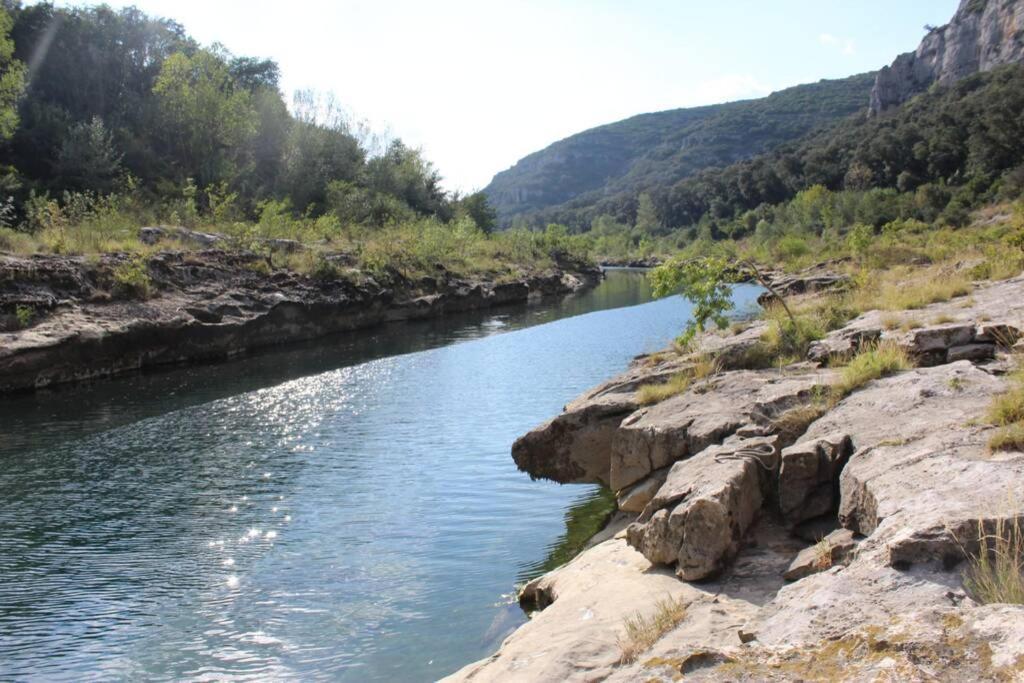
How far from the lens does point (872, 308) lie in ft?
50.1

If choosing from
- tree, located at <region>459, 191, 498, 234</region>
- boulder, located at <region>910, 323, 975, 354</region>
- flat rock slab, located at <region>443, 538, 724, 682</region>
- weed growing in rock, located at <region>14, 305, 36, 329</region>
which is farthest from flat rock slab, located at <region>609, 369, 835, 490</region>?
tree, located at <region>459, 191, 498, 234</region>

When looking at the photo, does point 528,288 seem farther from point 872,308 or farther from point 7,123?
point 872,308

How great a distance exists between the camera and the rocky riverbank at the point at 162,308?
76.9 ft

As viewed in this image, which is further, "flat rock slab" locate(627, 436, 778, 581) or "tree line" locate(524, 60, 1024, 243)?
"tree line" locate(524, 60, 1024, 243)

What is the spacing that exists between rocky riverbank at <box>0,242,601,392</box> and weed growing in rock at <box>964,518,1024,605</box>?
23938 mm

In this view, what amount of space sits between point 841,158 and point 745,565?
395 feet

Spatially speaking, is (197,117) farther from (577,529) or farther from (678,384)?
(577,529)

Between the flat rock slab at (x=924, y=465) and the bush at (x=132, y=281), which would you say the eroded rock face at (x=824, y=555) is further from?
the bush at (x=132, y=281)

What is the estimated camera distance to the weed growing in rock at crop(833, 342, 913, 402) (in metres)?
9.26

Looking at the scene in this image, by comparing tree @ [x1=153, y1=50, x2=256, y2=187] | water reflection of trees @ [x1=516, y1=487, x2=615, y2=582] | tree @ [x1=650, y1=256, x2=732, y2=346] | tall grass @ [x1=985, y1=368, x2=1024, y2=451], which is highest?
tree @ [x1=153, y1=50, x2=256, y2=187]

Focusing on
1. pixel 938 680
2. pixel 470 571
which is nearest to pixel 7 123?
pixel 470 571

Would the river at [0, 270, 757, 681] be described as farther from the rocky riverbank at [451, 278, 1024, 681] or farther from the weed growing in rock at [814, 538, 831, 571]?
the weed growing in rock at [814, 538, 831, 571]

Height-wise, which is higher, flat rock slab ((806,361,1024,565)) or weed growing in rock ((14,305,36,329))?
weed growing in rock ((14,305,36,329))

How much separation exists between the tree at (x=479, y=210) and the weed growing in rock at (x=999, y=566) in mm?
77400
